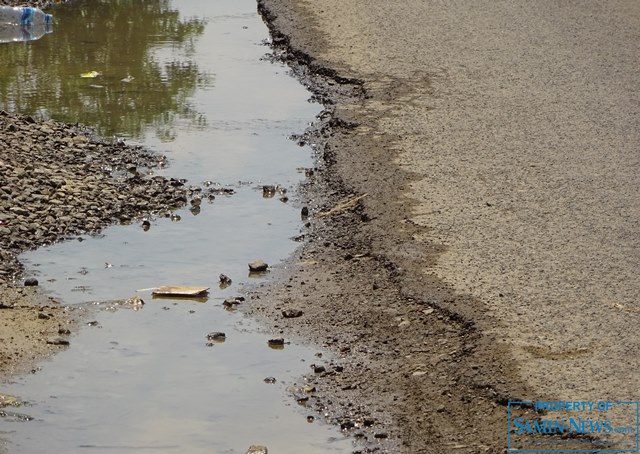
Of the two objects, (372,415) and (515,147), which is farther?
(515,147)

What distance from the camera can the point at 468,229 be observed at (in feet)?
23.7

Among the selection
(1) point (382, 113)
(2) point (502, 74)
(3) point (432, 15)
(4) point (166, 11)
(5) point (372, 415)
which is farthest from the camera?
(4) point (166, 11)

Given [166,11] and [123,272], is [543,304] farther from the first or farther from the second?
[166,11]

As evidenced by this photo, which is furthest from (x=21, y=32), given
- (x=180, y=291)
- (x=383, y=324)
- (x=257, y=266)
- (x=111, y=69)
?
(x=383, y=324)

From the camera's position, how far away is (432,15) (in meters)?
13.4

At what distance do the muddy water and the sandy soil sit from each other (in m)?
0.31

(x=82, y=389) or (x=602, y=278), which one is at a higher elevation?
(x=602, y=278)

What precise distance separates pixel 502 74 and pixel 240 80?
8.84ft

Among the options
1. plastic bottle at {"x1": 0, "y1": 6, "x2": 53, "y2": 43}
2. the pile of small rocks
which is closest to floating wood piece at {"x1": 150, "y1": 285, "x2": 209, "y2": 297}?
the pile of small rocks

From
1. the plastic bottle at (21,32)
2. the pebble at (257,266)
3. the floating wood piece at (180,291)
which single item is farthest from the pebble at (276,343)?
the plastic bottle at (21,32)

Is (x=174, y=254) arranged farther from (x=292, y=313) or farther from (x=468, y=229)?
(x=468, y=229)

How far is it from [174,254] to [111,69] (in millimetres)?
4760

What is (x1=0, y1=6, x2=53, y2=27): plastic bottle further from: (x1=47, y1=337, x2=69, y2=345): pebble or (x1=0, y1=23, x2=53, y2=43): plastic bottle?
(x1=47, y1=337, x2=69, y2=345): pebble

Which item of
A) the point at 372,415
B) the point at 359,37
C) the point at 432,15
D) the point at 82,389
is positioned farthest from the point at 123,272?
the point at 432,15
